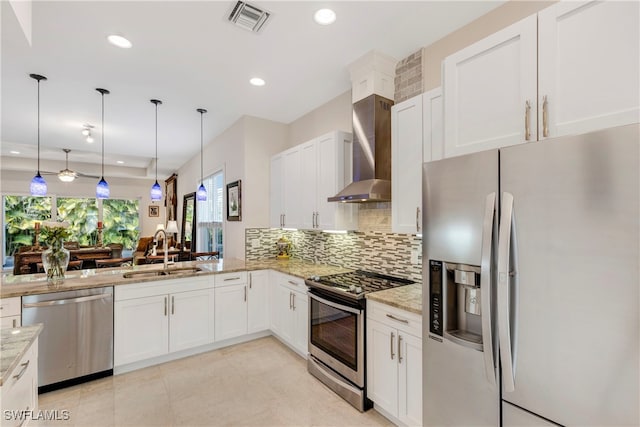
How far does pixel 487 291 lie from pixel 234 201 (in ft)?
12.4

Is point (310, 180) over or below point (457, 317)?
over

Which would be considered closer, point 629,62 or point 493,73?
point 629,62

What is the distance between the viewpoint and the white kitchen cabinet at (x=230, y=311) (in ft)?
11.1

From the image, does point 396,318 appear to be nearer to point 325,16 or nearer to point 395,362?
point 395,362

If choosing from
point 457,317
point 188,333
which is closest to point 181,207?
point 188,333

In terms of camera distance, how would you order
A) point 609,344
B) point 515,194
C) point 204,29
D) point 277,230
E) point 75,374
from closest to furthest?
point 609,344
point 515,194
point 204,29
point 75,374
point 277,230

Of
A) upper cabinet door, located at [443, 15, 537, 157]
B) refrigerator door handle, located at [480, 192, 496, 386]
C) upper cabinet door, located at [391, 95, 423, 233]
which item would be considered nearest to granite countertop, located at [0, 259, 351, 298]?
upper cabinet door, located at [391, 95, 423, 233]

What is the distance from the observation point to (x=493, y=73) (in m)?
1.57

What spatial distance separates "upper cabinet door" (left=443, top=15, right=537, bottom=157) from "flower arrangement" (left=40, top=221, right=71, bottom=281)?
11.2 ft

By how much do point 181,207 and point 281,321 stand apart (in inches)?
234

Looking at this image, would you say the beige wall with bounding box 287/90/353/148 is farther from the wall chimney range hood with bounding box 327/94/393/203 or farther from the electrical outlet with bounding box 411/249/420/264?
the electrical outlet with bounding box 411/249/420/264

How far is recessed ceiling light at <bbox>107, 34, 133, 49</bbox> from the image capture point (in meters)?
2.44

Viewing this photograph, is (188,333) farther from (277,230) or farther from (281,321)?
(277,230)

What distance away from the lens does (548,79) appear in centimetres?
136
